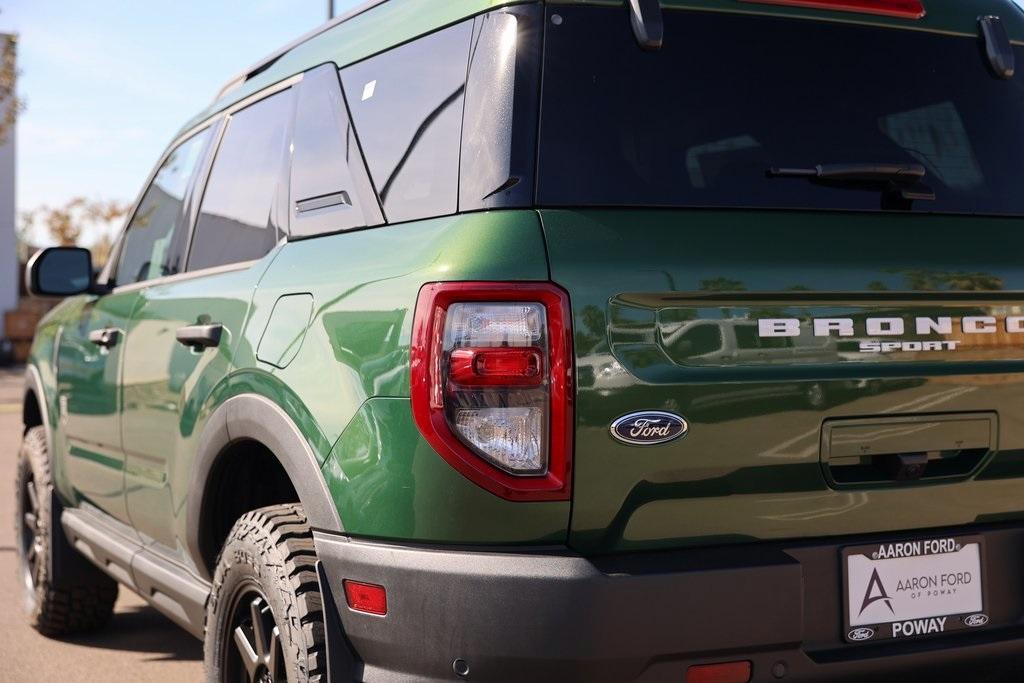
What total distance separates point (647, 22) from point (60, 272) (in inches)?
112

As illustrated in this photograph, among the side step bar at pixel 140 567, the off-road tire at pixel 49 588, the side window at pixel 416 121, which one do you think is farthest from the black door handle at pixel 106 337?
the side window at pixel 416 121

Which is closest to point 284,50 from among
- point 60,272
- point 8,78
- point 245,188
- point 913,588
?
point 245,188

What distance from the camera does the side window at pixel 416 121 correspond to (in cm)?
265

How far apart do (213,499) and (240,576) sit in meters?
0.42

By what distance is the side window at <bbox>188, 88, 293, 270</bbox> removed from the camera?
11.4ft

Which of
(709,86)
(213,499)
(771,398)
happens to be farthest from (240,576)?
(709,86)

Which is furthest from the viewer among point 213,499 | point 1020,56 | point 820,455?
point 213,499

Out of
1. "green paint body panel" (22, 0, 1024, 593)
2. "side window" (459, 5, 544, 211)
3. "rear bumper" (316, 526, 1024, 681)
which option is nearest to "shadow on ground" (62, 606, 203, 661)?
"green paint body panel" (22, 0, 1024, 593)

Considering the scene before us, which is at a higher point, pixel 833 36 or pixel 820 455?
pixel 833 36

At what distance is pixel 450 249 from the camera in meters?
2.45

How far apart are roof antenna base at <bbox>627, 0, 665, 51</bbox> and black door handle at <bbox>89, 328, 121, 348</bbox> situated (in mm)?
2358

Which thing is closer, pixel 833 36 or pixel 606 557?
pixel 606 557

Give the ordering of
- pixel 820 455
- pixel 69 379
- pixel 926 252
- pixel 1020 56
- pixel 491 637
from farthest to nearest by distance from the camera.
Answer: pixel 69 379 → pixel 1020 56 → pixel 926 252 → pixel 820 455 → pixel 491 637

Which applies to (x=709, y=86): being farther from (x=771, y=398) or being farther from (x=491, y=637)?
(x=491, y=637)
